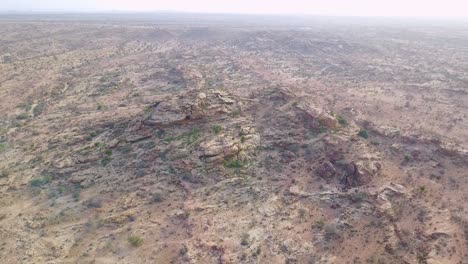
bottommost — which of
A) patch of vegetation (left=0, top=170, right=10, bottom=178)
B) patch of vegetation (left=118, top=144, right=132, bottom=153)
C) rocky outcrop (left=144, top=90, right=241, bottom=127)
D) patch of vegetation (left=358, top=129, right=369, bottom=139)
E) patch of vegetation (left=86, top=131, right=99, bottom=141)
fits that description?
patch of vegetation (left=0, top=170, right=10, bottom=178)

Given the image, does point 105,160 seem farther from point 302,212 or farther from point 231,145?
point 302,212

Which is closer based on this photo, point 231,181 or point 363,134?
point 231,181

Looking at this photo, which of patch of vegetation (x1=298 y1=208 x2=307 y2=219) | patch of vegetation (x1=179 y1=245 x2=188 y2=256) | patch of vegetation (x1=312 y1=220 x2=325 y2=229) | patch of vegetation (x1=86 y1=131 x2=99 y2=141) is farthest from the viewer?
patch of vegetation (x1=86 y1=131 x2=99 y2=141)

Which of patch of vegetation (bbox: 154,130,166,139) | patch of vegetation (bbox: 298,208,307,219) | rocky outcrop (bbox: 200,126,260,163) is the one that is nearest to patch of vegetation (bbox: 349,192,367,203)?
patch of vegetation (bbox: 298,208,307,219)

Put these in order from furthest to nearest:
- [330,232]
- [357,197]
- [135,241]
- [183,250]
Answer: [357,197], [330,232], [135,241], [183,250]

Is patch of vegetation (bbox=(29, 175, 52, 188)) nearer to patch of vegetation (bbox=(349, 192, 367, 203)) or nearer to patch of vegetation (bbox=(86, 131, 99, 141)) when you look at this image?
patch of vegetation (bbox=(86, 131, 99, 141))

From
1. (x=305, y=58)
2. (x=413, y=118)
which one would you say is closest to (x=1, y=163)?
(x=413, y=118)

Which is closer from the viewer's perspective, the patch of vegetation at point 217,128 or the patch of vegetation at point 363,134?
the patch of vegetation at point 217,128

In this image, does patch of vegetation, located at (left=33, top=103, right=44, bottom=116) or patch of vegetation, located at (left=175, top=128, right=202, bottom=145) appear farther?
patch of vegetation, located at (left=33, top=103, right=44, bottom=116)

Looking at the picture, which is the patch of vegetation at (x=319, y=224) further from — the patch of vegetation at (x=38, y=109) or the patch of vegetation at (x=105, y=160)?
the patch of vegetation at (x=38, y=109)

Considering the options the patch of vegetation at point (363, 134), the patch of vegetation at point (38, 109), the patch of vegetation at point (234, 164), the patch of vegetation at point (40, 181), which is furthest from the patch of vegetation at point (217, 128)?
the patch of vegetation at point (38, 109)

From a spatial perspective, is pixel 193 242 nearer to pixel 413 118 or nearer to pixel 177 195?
pixel 177 195

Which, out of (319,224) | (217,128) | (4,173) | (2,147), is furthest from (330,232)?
(2,147)
